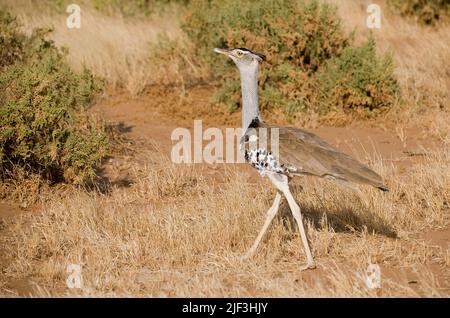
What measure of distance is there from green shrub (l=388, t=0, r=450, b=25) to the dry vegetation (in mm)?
5722

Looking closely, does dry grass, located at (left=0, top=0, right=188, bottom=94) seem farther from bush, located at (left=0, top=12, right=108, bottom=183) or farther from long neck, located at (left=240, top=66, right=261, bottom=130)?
long neck, located at (left=240, top=66, right=261, bottom=130)

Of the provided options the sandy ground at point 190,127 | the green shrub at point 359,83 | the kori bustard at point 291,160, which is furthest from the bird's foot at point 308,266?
the green shrub at point 359,83

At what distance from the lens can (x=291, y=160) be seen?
15.0 ft

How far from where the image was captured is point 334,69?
8508 millimetres

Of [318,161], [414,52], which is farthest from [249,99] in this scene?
[414,52]

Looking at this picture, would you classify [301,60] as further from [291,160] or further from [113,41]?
[291,160]

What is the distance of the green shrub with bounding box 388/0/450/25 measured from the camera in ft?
41.9

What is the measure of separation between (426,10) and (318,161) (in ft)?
29.7

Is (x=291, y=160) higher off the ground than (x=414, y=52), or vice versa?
(x=414, y=52)

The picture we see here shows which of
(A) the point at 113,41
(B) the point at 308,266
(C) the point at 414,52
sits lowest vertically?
(B) the point at 308,266

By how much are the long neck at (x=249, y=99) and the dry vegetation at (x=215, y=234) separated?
2.62ft

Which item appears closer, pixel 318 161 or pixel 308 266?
pixel 318 161

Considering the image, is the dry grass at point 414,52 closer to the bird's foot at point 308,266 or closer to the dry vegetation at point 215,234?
the dry vegetation at point 215,234

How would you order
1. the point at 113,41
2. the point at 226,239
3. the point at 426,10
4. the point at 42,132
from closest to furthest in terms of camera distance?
the point at 226,239 < the point at 42,132 < the point at 113,41 < the point at 426,10
